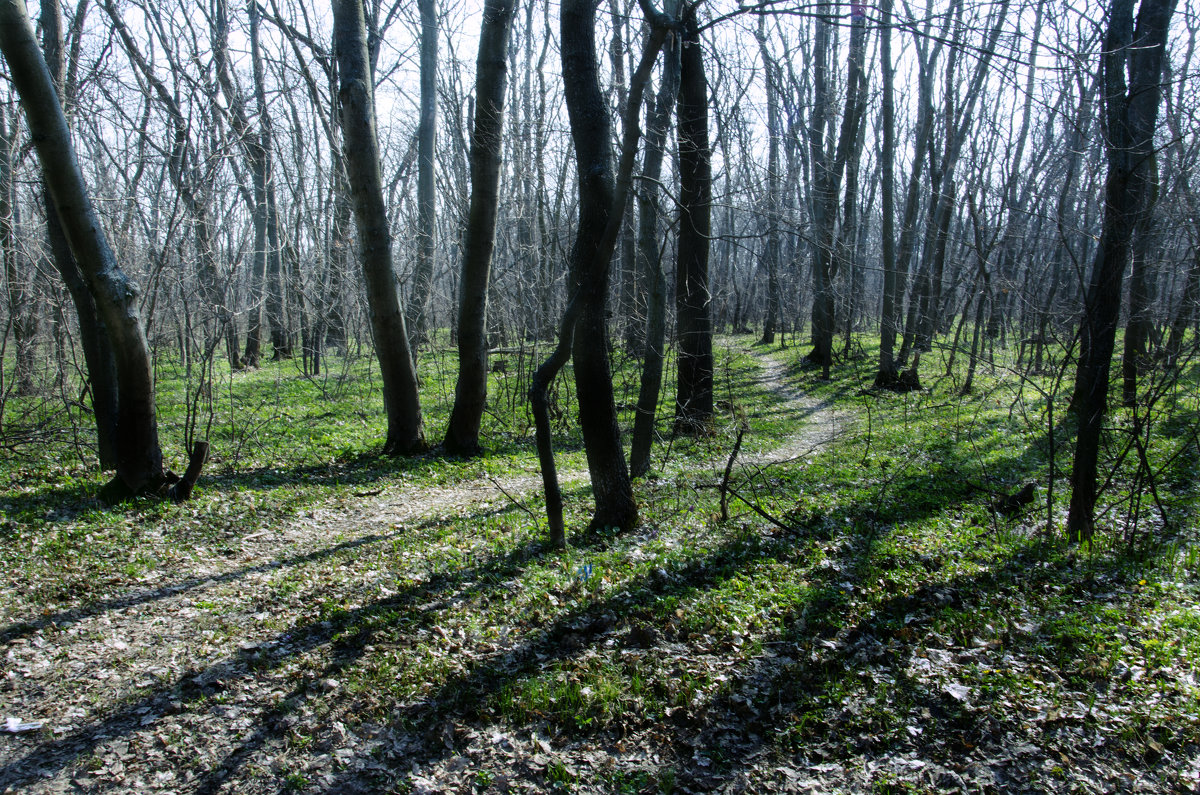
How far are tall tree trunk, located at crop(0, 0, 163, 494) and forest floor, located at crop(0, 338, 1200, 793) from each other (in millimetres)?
746

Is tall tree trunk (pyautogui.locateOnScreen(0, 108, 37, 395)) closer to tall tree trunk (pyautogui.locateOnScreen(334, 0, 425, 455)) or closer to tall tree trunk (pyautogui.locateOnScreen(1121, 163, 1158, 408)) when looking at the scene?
tall tree trunk (pyautogui.locateOnScreen(334, 0, 425, 455))

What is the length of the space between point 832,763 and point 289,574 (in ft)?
14.5

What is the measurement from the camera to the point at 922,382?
1722 cm

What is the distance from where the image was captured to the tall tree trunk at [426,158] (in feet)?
53.8

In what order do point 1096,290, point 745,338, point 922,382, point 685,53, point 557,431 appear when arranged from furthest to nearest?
1. point 745,338
2. point 922,382
3. point 557,431
4. point 685,53
5. point 1096,290

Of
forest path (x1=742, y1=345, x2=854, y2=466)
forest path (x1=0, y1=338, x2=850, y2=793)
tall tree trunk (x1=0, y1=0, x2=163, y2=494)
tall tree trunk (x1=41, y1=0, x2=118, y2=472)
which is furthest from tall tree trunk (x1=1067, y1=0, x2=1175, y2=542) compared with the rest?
tall tree trunk (x1=41, y1=0, x2=118, y2=472)

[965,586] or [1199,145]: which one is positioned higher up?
[1199,145]

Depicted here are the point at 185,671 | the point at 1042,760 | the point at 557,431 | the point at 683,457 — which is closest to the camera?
the point at 1042,760

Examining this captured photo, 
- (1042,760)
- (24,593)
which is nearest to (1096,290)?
(1042,760)

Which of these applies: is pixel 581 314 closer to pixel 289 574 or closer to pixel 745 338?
pixel 289 574

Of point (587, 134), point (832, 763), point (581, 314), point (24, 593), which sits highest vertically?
point (587, 134)

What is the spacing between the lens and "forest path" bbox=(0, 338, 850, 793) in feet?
11.2

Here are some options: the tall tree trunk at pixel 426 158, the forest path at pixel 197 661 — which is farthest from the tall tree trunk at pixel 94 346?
the tall tree trunk at pixel 426 158

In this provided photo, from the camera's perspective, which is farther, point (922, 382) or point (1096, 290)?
point (922, 382)
